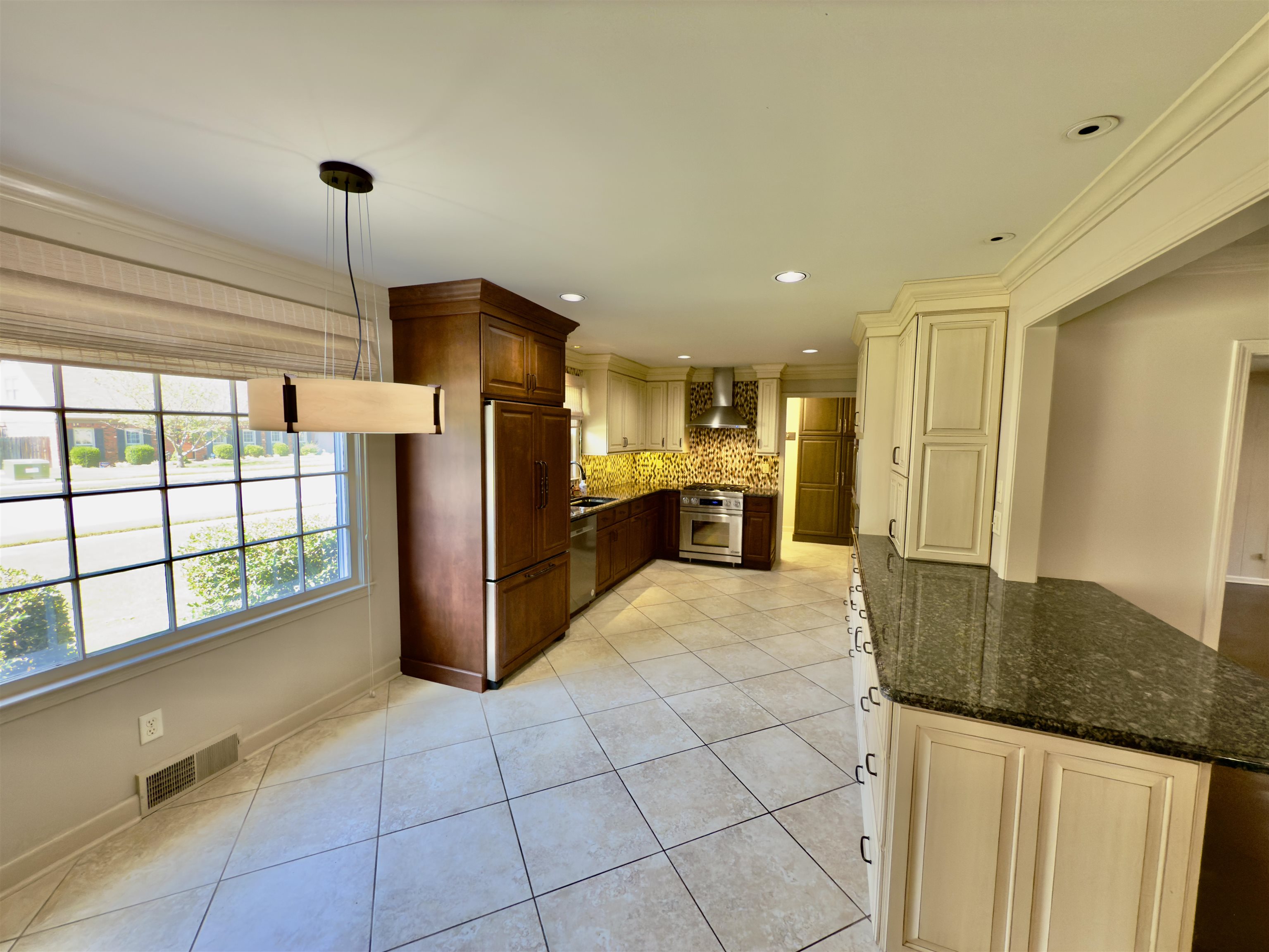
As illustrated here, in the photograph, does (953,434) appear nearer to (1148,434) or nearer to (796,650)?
(1148,434)

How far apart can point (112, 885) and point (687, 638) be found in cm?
→ 311

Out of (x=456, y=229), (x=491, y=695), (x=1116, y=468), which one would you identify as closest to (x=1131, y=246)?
(x=1116, y=468)

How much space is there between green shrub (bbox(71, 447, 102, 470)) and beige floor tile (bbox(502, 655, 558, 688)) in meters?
2.21

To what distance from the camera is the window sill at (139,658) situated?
1689 millimetres

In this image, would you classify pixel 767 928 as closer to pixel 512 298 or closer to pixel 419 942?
pixel 419 942

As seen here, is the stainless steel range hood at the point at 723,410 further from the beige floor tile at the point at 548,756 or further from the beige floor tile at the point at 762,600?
the beige floor tile at the point at 548,756

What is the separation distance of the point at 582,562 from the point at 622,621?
0.63 meters

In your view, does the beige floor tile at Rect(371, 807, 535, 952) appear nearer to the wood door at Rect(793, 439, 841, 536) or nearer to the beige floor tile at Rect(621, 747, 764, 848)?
the beige floor tile at Rect(621, 747, 764, 848)

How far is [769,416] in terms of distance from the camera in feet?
19.1

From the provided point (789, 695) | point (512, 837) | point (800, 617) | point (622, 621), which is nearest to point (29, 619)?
point (512, 837)

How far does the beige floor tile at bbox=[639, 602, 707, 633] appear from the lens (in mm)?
4191

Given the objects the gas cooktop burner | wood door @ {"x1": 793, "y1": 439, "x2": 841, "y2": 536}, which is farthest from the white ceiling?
wood door @ {"x1": 793, "y1": 439, "x2": 841, "y2": 536}

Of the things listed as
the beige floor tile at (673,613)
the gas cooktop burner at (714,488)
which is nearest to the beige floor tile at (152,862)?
the beige floor tile at (673,613)

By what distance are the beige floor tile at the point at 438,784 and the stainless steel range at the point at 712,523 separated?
3.88 meters
